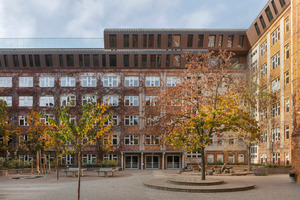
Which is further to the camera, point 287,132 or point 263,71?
point 263,71

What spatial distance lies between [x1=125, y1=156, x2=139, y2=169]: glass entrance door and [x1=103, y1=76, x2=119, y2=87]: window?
10740 mm

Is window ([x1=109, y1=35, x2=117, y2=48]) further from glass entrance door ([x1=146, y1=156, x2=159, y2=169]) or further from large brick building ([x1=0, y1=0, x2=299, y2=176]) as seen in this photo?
glass entrance door ([x1=146, y1=156, x2=159, y2=169])

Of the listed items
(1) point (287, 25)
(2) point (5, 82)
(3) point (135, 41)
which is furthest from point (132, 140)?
(1) point (287, 25)

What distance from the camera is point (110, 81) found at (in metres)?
52.0

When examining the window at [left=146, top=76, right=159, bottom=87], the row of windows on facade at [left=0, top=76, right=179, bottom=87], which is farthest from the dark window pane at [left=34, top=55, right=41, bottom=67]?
the window at [left=146, top=76, right=159, bottom=87]

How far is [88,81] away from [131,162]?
13317 mm

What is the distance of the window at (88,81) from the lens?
170 ft

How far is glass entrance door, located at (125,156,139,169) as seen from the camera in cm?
5144

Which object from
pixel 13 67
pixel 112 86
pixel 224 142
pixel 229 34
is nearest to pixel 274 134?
pixel 224 142

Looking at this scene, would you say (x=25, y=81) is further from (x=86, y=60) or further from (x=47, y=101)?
(x=86, y=60)

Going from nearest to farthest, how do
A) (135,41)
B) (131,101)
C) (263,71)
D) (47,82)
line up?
(263,71)
(135,41)
(131,101)
(47,82)

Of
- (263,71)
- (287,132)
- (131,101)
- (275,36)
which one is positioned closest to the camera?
(287,132)

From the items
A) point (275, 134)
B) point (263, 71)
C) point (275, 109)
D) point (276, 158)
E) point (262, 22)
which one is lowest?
point (276, 158)

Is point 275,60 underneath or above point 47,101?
above
